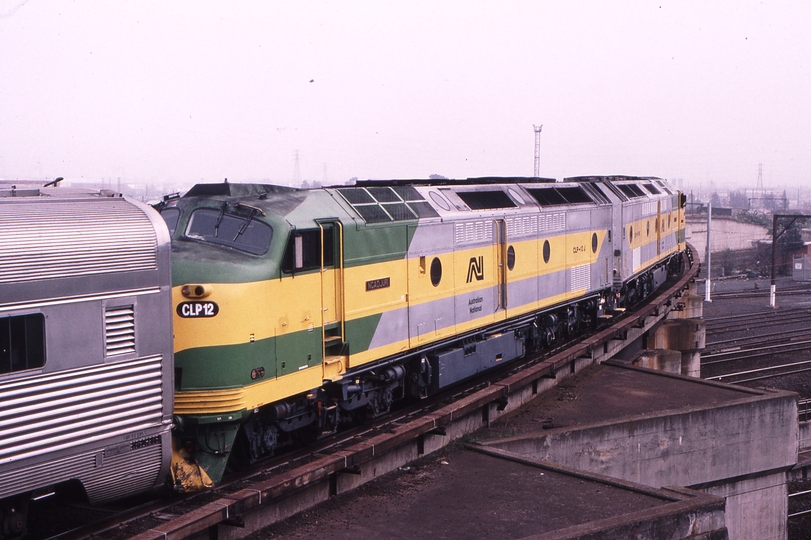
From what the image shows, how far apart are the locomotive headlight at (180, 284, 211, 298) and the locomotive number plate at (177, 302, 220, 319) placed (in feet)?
0.37

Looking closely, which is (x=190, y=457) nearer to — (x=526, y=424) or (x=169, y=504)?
(x=169, y=504)

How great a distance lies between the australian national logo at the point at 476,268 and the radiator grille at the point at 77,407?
900 cm

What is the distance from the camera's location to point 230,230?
12.3 m

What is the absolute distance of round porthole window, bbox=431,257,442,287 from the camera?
1661cm

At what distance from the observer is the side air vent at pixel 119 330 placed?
9.64 metres

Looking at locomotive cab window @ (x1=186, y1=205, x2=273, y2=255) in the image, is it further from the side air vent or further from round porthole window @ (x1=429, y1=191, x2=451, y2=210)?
round porthole window @ (x1=429, y1=191, x2=451, y2=210)

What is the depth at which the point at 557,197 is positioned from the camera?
909 inches


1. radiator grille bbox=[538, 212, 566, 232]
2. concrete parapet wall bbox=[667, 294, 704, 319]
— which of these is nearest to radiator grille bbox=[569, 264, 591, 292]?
radiator grille bbox=[538, 212, 566, 232]

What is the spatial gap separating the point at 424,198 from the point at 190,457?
760 cm

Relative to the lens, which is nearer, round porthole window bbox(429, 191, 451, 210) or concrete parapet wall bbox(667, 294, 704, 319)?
round porthole window bbox(429, 191, 451, 210)

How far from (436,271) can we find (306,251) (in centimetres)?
453

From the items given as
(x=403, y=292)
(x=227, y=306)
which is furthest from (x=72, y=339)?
(x=403, y=292)

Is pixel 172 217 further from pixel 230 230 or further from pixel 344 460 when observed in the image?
pixel 344 460

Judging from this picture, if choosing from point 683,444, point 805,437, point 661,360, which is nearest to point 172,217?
point 683,444
